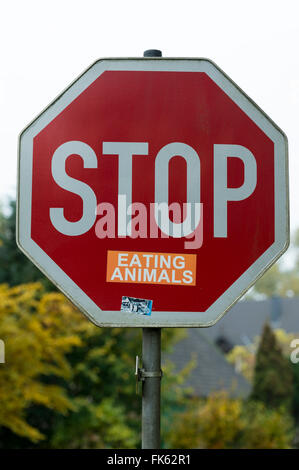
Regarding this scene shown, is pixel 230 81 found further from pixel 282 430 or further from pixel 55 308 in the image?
pixel 282 430

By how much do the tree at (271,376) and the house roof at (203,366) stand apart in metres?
0.89

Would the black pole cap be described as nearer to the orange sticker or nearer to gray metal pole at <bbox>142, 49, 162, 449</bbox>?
the orange sticker

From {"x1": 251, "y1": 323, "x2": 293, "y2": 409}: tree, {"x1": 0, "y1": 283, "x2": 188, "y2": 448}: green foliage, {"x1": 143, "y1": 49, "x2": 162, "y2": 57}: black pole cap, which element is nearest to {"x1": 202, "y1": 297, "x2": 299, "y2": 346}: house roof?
{"x1": 251, "y1": 323, "x2": 293, "y2": 409}: tree

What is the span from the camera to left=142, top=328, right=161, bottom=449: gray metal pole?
172 cm

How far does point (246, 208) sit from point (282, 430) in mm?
16445

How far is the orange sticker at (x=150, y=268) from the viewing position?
1.75 metres

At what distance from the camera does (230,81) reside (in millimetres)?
1876

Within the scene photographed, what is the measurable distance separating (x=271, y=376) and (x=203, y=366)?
3.48 m

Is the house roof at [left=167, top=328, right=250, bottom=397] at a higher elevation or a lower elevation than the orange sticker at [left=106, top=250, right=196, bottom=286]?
higher

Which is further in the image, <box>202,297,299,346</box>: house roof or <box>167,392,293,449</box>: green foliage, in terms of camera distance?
<box>202,297,299,346</box>: house roof

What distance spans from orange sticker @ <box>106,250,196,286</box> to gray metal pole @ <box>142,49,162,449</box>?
15 centimetres

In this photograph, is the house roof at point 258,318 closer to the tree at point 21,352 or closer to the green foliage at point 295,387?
the green foliage at point 295,387

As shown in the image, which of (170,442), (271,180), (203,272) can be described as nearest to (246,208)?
(271,180)

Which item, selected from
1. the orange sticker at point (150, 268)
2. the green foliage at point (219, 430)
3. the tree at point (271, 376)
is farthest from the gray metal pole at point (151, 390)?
the tree at point (271, 376)
